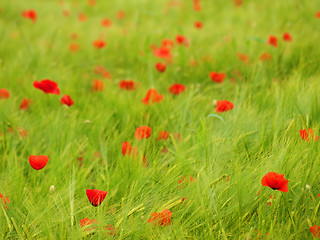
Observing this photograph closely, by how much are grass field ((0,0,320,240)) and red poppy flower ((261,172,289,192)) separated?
0.22 ft

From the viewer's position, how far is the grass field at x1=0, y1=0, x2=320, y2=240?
930 millimetres

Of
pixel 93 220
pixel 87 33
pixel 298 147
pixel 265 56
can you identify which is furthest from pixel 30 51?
pixel 298 147

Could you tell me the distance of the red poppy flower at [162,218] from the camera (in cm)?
90

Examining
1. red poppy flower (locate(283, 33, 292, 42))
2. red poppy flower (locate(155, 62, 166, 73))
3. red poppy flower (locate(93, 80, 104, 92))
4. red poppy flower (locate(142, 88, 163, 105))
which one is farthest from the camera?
red poppy flower (locate(283, 33, 292, 42))

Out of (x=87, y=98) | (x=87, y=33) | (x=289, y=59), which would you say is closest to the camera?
(x=87, y=98)

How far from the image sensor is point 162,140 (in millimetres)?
1316

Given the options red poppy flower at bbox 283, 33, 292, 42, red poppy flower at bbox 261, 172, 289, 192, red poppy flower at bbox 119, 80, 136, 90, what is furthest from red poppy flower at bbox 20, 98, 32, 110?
red poppy flower at bbox 283, 33, 292, 42

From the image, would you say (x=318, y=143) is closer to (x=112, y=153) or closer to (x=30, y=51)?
(x=112, y=153)

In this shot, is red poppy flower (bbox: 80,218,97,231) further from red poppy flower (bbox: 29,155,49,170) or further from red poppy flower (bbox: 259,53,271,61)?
red poppy flower (bbox: 259,53,271,61)

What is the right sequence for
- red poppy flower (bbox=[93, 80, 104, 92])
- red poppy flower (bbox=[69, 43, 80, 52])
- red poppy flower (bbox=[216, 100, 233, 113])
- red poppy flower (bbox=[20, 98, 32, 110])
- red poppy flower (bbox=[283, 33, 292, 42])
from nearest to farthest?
red poppy flower (bbox=[216, 100, 233, 113]), red poppy flower (bbox=[20, 98, 32, 110]), red poppy flower (bbox=[93, 80, 104, 92]), red poppy flower (bbox=[283, 33, 292, 42]), red poppy flower (bbox=[69, 43, 80, 52])

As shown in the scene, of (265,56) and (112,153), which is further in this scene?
(265,56)

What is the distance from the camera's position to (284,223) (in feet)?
3.05

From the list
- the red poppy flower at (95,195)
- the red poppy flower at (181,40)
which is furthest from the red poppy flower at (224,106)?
the red poppy flower at (181,40)

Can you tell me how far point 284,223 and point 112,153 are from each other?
616 mm
